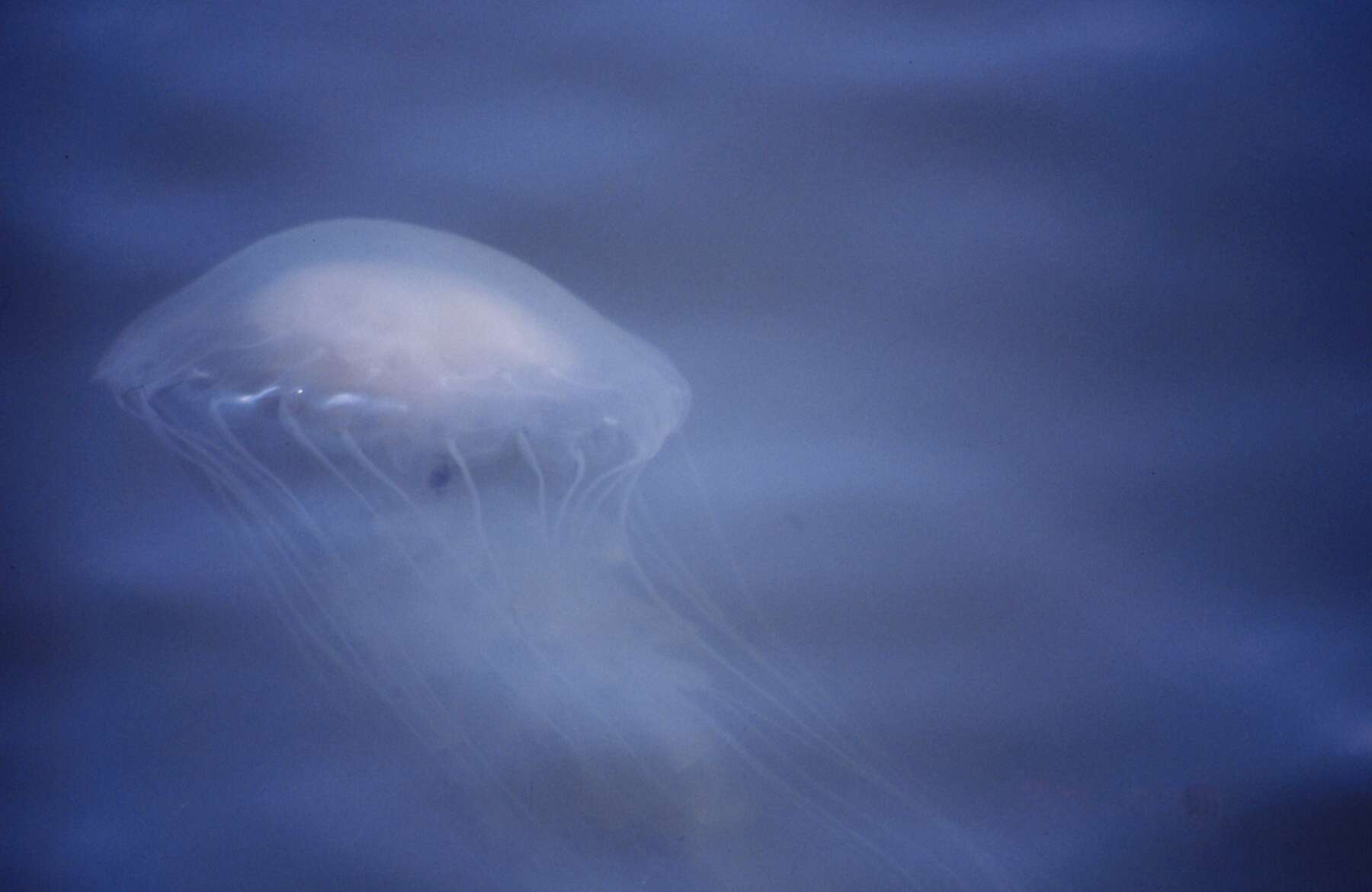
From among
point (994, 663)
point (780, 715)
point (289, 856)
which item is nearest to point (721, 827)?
point (780, 715)

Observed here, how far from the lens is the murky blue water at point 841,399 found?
8.56 ft

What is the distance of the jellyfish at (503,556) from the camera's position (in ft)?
8.73

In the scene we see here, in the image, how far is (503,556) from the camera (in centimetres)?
287

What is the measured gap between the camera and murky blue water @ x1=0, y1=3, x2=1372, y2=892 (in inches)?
103

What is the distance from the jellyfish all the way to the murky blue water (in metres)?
0.04

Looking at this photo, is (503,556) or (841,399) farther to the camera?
(841,399)

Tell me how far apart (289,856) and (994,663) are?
5.54ft

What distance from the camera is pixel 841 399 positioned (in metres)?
3.00

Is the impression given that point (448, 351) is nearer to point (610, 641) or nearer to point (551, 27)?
point (610, 641)

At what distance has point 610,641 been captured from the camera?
2.85m

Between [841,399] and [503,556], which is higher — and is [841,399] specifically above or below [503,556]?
above

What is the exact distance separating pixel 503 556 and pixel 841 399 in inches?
38.1

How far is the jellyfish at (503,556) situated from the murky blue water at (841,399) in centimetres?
4

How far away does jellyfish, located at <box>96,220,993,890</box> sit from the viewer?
2.66 meters
